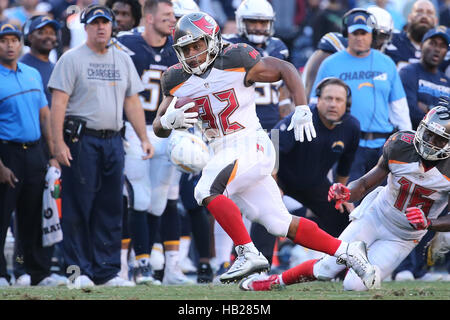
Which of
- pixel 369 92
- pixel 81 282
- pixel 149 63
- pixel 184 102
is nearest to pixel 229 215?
pixel 184 102

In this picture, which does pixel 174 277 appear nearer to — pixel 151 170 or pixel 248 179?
pixel 151 170

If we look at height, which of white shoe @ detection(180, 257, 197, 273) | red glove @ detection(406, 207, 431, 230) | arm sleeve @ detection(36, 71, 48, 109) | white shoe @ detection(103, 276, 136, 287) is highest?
arm sleeve @ detection(36, 71, 48, 109)

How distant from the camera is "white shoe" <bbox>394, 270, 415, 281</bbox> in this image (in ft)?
26.9

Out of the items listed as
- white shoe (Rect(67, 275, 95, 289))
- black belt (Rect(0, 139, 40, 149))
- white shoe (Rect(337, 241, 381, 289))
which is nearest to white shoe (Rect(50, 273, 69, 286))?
white shoe (Rect(67, 275, 95, 289))

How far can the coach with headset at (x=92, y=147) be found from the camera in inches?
291

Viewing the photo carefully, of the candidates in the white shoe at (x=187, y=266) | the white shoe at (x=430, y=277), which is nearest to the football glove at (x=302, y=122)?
the white shoe at (x=430, y=277)

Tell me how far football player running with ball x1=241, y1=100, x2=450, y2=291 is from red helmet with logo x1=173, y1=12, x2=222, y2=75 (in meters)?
1.19

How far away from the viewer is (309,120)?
5.68m

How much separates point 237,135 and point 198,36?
2.23 feet

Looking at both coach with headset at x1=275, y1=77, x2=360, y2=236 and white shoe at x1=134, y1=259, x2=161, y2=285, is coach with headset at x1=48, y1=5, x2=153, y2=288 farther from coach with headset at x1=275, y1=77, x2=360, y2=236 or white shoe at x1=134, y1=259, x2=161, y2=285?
coach with headset at x1=275, y1=77, x2=360, y2=236

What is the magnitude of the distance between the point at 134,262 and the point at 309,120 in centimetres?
305

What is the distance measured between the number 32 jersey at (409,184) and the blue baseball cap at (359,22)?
7.37 ft

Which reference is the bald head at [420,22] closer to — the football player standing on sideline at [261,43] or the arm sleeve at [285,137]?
the football player standing on sideline at [261,43]

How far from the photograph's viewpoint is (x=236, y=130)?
5938 mm
